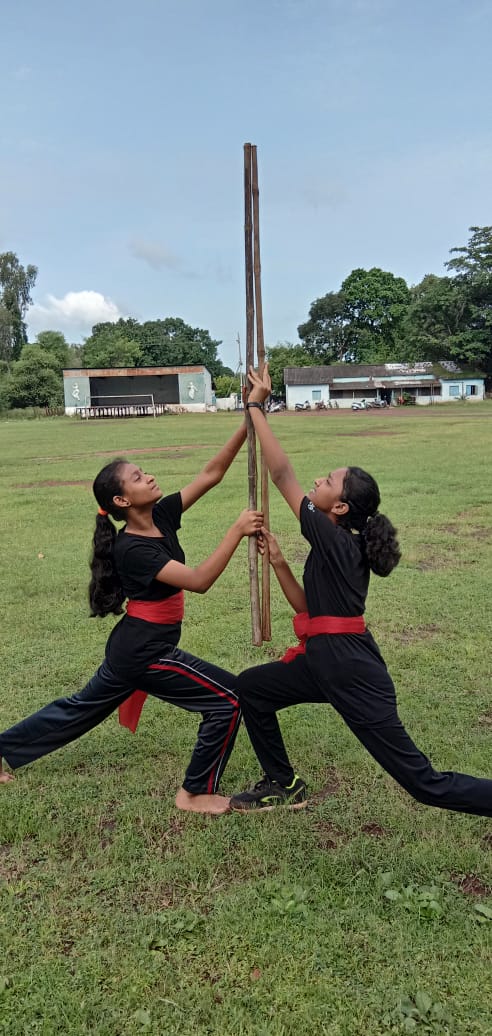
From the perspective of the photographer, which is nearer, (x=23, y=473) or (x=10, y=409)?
(x=23, y=473)

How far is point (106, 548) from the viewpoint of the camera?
3.31 m

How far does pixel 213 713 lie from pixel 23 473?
15333 mm

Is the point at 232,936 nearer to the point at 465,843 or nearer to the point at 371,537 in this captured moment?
the point at 465,843

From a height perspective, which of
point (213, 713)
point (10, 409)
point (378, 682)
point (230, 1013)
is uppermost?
point (10, 409)

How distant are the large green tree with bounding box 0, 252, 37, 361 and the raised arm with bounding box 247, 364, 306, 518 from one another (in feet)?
237

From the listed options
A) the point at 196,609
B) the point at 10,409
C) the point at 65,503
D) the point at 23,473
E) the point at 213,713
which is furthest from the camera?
the point at 10,409

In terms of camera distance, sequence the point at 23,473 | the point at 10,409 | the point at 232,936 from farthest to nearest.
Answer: the point at 10,409
the point at 23,473
the point at 232,936

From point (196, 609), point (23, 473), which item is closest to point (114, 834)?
point (196, 609)

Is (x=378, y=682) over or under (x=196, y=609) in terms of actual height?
over

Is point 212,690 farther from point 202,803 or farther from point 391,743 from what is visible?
point 391,743

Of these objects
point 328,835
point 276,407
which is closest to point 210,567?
point 328,835

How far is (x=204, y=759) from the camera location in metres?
3.35

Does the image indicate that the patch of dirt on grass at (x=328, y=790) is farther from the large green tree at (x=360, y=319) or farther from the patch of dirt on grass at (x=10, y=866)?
the large green tree at (x=360, y=319)

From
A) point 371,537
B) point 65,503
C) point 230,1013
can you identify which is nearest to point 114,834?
point 230,1013
